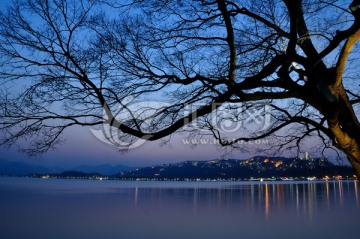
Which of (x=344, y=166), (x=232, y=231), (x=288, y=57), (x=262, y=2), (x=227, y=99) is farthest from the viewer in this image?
(x=232, y=231)

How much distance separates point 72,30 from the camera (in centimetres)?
407

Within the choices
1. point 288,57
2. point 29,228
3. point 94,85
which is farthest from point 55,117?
point 29,228

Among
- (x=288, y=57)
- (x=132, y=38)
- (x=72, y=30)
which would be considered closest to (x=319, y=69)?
(x=288, y=57)

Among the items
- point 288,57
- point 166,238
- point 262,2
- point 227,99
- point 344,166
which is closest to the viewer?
point 288,57

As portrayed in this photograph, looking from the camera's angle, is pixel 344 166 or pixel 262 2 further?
pixel 344 166

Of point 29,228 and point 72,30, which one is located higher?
point 72,30

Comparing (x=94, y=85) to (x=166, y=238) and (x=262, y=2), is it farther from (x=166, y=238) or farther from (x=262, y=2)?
(x=166, y=238)

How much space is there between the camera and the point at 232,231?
709 inches

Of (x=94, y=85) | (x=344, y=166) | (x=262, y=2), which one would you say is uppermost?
(x=262, y=2)

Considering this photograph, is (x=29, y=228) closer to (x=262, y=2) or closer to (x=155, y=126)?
(x=155, y=126)

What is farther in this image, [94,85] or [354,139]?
[354,139]

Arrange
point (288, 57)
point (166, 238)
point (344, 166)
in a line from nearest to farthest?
1. point (288, 57)
2. point (344, 166)
3. point (166, 238)

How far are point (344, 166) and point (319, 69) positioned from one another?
10.8 ft

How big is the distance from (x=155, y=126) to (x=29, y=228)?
17.7 meters
